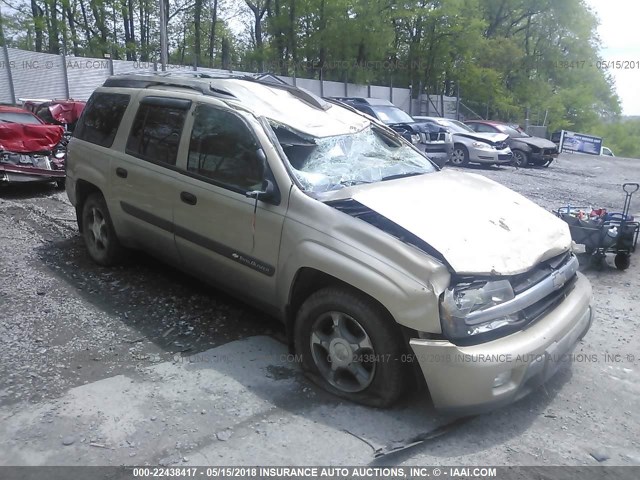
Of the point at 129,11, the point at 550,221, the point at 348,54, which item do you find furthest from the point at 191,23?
the point at 550,221

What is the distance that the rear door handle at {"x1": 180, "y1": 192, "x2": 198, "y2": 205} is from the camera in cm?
400

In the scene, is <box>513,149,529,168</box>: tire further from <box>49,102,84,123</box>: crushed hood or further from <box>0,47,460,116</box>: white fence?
<box>49,102,84,123</box>: crushed hood

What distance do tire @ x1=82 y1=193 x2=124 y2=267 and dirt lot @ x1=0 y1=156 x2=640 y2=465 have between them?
0.25m

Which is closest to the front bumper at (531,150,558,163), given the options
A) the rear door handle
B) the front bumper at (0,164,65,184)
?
the front bumper at (0,164,65,184)

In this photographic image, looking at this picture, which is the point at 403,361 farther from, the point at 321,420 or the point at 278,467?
the point at 278,467

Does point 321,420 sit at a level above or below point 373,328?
below

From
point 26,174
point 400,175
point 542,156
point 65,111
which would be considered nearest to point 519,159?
point 542,156

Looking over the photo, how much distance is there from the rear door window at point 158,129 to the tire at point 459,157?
12934mm

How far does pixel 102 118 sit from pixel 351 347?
356 cm

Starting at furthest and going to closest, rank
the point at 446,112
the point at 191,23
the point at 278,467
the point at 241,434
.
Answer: the point at 446,112, the point at 191,23, the point at 241,434, the point at 278,467

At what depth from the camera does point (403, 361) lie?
297cm

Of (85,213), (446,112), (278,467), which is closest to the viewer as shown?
(278,467)

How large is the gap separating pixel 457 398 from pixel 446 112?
122 ft

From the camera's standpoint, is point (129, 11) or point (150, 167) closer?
point (150, 167)
